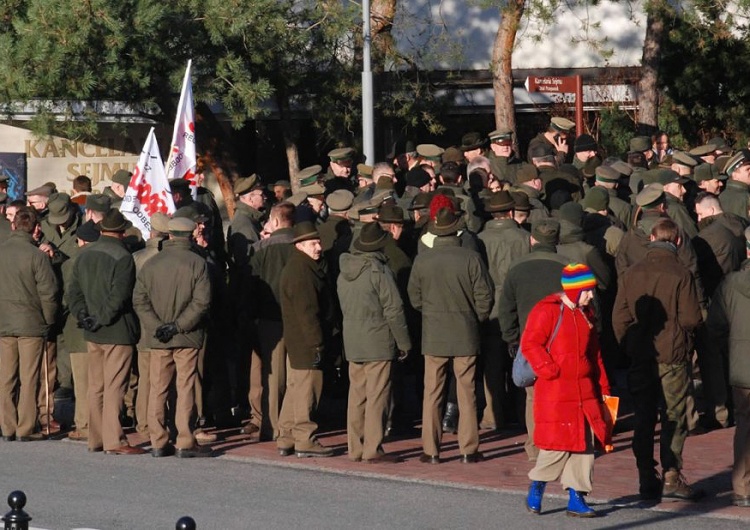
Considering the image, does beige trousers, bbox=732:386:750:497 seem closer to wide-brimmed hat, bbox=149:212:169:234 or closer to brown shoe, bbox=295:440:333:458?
brown shoe, bbox=295:440:333:458

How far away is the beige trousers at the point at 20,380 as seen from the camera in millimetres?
13453

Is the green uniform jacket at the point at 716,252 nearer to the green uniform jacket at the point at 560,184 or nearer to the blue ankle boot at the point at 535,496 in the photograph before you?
the green uniform jacket at the point at 560,184

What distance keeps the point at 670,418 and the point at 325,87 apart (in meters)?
10.8

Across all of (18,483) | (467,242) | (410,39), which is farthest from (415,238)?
(410,39)

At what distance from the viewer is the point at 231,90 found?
61.5 feet

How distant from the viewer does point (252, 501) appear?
1071cm

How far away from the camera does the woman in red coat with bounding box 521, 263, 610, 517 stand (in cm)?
998

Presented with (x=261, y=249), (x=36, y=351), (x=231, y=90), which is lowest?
(x=36, y=351)

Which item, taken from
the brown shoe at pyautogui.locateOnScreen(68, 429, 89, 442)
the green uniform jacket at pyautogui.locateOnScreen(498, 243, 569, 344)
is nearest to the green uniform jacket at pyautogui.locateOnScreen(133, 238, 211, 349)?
the brown shoe at pyautogui.locateOnScreen(68, 429, 89, 442)

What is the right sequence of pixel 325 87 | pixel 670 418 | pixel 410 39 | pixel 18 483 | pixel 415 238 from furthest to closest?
1. pixel 410 39
2. pixel 325 87
3. pixel 415 238
4. pixel 18 483
5. pixel 670 418

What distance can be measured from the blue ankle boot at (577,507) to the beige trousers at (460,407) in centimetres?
209

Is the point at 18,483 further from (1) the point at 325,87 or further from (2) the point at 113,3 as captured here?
(1) the point at 325,87

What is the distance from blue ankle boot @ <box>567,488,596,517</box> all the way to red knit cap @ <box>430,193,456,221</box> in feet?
11.5

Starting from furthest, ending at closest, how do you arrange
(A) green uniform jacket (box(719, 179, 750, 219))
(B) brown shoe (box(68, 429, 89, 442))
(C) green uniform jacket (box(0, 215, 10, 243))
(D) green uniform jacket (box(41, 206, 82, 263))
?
(C) green uniform jacket (box(0, 215, 10, 243))
(A) green uniform jacket (box(719, 179, 750, 219))
(D) green uniform jacket (box(41, 206, 82, 263))
(B) brown shoe (box(68, 429, 89, 442))
